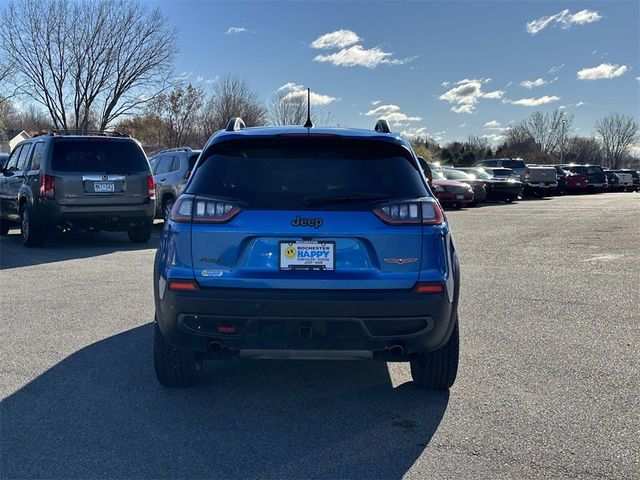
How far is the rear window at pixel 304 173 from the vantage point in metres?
3.50

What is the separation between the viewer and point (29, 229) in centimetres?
1048

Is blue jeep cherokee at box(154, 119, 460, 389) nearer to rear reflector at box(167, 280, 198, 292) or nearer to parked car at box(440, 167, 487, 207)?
rear reflector at box(167, 280, 198, 292)

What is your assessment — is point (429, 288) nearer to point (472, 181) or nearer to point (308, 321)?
point (308, 321)

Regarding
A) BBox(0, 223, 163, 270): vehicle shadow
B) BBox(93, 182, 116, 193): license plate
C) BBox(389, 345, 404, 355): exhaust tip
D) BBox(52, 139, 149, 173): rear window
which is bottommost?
BBox(0, 223, 163, 270): vehicle shadow

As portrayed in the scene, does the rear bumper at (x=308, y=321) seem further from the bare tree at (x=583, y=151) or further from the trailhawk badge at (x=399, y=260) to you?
the bare tree at (x=583, y=151)

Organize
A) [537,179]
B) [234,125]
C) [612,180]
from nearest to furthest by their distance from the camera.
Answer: [234,125]
[537,179]
[612,180]

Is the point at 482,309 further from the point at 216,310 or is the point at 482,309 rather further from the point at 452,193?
the point at 452,193

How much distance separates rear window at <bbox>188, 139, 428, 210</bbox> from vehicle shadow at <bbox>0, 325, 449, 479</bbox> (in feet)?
4.27

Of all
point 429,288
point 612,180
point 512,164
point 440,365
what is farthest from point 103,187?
point 612,180

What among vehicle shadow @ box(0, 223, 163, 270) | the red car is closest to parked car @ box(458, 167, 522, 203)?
the red car

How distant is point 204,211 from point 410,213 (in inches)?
46.5

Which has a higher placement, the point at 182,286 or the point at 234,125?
the point at 234,125

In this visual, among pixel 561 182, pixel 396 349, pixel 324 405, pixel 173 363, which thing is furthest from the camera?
pixel 561 182

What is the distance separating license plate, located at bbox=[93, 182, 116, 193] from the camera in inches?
403
